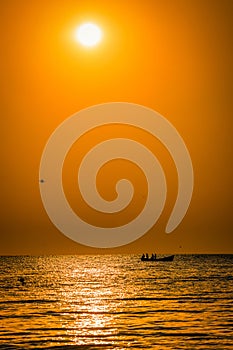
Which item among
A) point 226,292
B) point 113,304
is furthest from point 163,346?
point 226,292

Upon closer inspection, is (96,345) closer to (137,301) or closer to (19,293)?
(137,301)

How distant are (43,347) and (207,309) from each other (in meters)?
30.5

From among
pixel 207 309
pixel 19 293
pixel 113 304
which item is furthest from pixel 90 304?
pixel 19 293

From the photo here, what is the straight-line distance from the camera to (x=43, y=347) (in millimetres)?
56656

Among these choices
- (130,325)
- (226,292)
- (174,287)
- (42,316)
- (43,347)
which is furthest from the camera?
(174,287)

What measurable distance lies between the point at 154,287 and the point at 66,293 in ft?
52.8

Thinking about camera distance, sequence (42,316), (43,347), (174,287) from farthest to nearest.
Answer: (174,287) < (42,316) < (43,347)

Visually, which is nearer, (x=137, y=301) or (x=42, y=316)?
(x=42, y=316)

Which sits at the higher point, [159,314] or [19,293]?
[19,293]

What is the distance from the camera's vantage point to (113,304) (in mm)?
91562

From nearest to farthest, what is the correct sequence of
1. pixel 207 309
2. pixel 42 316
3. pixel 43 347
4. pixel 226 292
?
pixel 43 347 → pixel 42 316 → pixel 207 309 → pixel 226 292

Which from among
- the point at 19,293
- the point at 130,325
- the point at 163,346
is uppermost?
the point at 19,293

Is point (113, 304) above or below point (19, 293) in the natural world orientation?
below

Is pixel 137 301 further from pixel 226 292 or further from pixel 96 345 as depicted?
pixel 96 345
